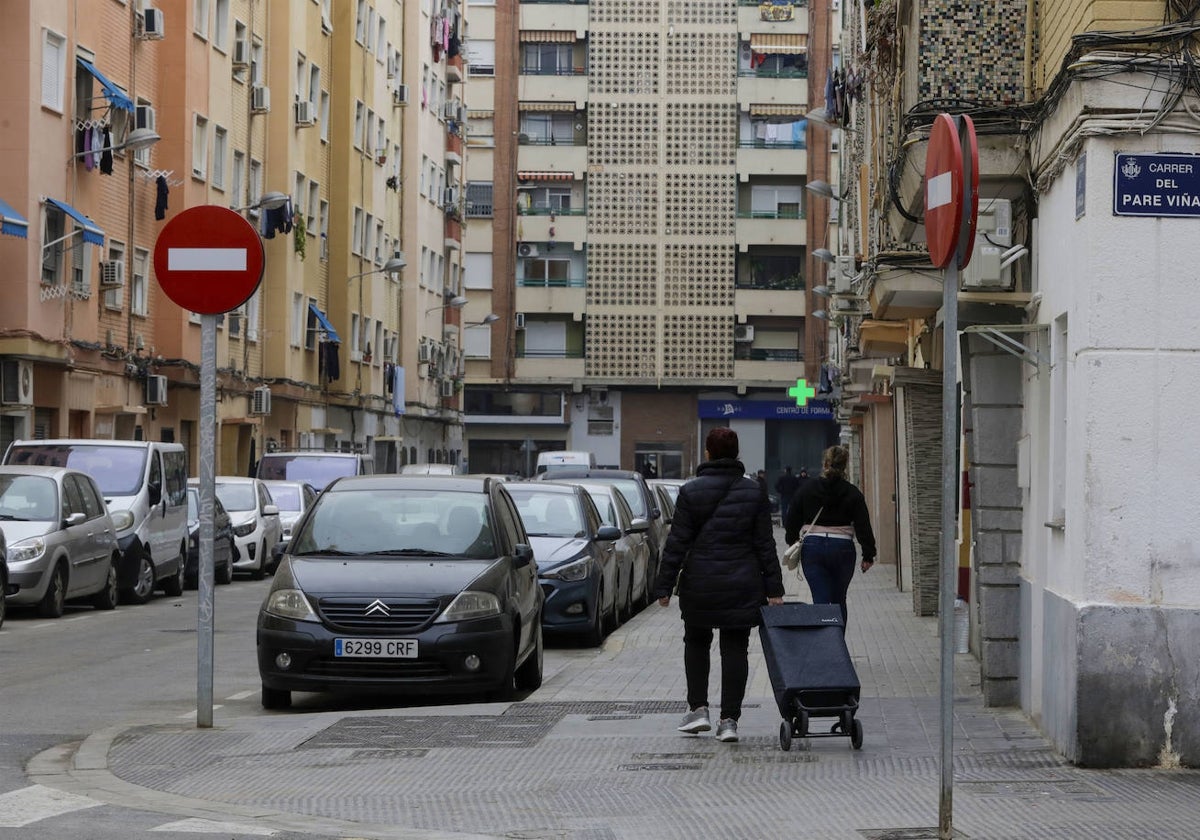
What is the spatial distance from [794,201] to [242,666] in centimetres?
6580

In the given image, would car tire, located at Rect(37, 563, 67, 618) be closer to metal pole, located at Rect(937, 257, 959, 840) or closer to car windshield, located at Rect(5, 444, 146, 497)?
car windshield, located at Rect(5, 444, 146, 497)

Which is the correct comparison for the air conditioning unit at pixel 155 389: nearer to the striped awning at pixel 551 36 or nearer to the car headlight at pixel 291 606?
the car headlight at pixel 291 606

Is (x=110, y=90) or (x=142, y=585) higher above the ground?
(x=110, y=90)

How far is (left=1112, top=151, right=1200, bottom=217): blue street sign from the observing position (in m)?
10.1

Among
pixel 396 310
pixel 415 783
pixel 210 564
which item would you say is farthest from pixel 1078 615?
pixel 396 310

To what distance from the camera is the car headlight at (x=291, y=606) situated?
13688 mm

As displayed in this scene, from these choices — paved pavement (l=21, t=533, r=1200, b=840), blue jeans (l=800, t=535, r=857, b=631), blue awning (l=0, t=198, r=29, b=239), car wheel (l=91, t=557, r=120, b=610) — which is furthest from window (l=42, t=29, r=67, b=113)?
paved pavement (l=21, t=533, r=1200, b=840)

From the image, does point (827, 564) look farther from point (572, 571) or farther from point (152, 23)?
point (152, 23)

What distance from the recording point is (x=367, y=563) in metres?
14.2

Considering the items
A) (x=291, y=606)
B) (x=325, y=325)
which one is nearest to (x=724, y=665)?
A: (x=291, y=606)

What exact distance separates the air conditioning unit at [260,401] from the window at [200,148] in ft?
19.4

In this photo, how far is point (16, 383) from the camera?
113ft

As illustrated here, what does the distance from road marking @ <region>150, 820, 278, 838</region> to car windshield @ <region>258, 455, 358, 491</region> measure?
3292 centimetres

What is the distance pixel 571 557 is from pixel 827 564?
4777 mm
